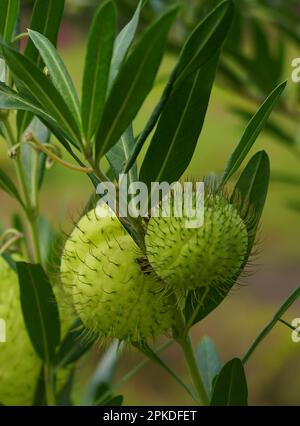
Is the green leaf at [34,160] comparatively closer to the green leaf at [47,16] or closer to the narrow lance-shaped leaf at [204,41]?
the green leaf at [47,16]

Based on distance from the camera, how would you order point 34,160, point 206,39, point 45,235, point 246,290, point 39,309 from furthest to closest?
point 246,290 → point 45,235 → point 34,160 → point 39,309 → point 206,39

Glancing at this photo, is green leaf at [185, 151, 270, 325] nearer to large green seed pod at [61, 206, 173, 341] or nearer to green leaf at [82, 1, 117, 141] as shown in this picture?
large green seed pod at [61, 206, 173, 341]

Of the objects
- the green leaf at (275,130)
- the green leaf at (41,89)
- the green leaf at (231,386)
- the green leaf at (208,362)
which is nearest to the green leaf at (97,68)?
the green leaf at (41,89)

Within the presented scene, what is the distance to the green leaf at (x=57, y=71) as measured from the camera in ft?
2.31

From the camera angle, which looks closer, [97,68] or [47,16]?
[97,68]

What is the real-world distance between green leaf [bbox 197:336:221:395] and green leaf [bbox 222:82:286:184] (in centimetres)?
34

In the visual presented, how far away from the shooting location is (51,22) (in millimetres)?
790

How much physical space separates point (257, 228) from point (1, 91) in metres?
0.26

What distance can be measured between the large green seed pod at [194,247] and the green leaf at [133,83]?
0.08 m

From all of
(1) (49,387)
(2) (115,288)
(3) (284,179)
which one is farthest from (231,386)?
(3) (284,179)

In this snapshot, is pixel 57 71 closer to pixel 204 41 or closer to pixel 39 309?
pixel 204 41

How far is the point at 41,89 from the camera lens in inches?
26.1

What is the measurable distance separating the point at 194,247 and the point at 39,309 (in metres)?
0.24

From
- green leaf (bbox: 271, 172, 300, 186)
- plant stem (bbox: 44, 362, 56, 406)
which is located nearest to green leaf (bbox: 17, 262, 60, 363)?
plant stem (bbox: 44, 362, 56, 406)
